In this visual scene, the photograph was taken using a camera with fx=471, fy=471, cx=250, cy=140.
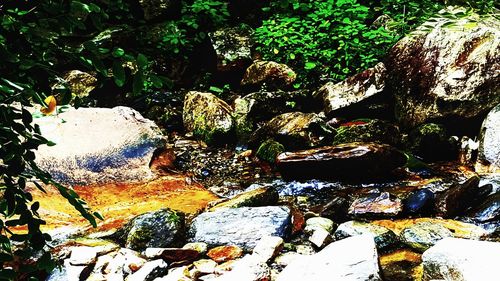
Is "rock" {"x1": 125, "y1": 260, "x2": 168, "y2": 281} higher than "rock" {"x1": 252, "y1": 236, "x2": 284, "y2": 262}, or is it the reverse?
"rock" {"x1": 125, "y1": 260, "x2": 168, "y2": 281}

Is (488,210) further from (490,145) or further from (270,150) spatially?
(270,150)

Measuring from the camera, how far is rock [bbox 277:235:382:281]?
8.74 feet

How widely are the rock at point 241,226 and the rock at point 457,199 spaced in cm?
154

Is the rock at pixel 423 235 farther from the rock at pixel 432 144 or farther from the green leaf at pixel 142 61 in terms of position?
the green leaf at pixel 142 61

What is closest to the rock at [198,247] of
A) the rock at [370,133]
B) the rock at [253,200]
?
the rock at [253,200]

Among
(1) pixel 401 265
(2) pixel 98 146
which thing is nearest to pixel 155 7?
(2) pixel 98 146

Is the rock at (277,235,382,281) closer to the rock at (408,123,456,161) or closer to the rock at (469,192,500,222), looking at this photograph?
the rock at (469,192,500,222)

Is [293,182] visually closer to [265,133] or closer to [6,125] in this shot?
[265,133]

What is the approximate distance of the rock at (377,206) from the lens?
4527mm

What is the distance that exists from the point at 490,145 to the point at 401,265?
9.86ft

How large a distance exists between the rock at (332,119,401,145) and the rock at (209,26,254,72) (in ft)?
10.6

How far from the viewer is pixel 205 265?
3564mm

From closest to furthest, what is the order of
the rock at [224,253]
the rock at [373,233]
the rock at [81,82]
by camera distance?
the rock at [224,253], the rock at [373,233], the rock at [81,82]

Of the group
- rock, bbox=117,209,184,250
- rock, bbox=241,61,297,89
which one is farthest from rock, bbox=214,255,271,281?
rock, bbox=241,61,297,89
